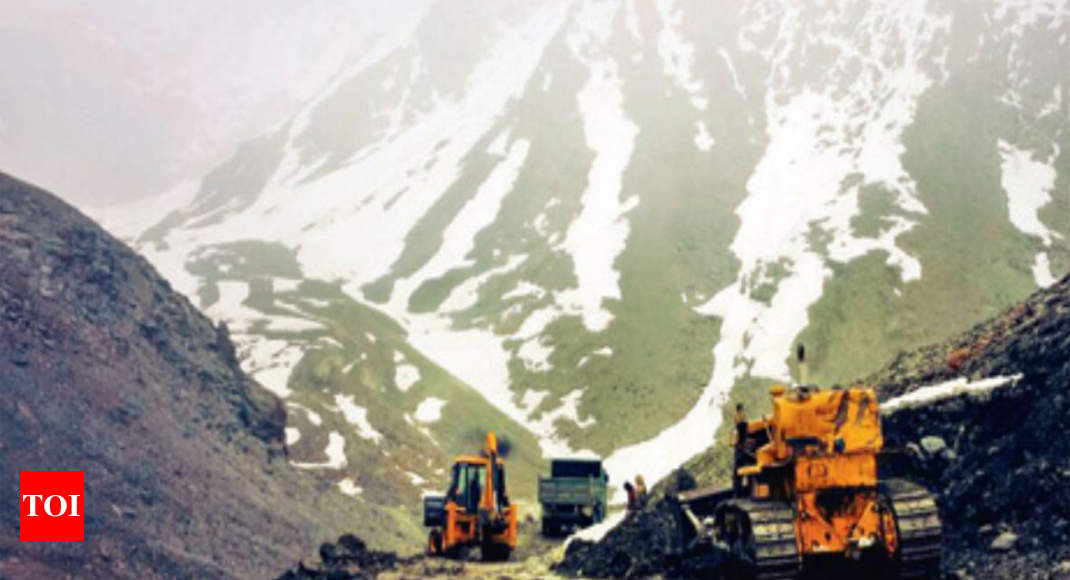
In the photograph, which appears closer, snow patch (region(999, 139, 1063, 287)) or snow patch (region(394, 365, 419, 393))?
snow patch (region(394, 365, 419, 393))

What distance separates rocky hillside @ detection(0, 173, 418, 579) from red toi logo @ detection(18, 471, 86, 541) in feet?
1.15

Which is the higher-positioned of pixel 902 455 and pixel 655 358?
pixel 655 358

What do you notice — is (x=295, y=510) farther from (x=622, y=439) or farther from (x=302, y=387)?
(x=622, y=439)

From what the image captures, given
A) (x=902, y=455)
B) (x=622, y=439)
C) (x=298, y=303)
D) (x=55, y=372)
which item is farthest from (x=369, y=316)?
(x=902, y=455)

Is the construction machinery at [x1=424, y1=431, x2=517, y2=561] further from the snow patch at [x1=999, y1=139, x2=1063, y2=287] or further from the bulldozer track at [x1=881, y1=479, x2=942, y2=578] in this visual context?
the snow patch at [x1=999, y1=139, x2=1063, y2=287]

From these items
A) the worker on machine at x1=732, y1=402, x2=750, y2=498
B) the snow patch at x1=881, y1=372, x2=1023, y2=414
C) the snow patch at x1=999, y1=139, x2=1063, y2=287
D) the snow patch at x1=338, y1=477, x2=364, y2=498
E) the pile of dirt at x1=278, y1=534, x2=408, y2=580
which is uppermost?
the snow patch at x1=999, y1=139, x2=1063, y2=287

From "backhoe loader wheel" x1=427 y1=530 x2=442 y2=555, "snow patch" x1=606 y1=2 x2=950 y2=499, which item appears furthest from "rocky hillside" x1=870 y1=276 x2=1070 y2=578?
"snow patch" x1=606 y1=2 x2=950 y2=499

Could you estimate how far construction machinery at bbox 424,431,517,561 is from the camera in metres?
34.3

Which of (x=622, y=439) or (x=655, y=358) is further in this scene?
(x=655, y=358)

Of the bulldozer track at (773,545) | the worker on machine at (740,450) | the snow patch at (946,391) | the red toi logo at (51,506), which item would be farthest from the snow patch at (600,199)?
the bulldozer track at (773,545)

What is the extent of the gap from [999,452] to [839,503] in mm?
6674

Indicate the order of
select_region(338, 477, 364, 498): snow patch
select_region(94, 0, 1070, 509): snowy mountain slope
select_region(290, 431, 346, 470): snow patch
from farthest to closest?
select_region(94, 0, 1070, 509): snowy mountain slope → select_region(290, 431, 346, 470): snow patch → select_region(338, 477, 364, 498): snow patch

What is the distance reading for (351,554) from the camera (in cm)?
3481

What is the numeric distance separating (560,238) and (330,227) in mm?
53497
